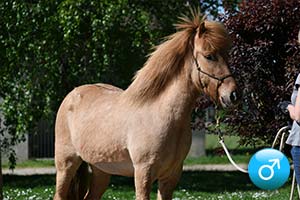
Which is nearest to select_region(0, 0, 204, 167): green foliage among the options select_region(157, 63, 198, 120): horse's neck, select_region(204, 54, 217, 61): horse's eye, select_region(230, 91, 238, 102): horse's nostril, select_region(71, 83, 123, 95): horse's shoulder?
select_region(71, 83, 123, 95): horse's shoulder

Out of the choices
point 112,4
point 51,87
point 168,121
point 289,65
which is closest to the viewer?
point 168,121

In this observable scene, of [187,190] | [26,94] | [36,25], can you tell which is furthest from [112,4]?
[187,190]

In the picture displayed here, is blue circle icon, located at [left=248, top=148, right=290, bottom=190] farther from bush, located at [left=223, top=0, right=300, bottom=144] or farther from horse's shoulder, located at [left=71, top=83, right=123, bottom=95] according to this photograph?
bush, located at [left=223, top=0, right=300, bottom=144]

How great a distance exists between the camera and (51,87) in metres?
11.0

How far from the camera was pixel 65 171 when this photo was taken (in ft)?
18.7

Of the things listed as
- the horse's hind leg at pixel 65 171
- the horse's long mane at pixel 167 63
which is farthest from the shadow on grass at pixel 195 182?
the horse's long mane at pixel 167 63

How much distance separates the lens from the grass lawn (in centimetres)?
911

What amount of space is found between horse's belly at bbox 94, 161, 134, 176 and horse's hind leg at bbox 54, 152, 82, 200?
0.41 m

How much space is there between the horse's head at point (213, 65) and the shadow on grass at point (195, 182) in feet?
19.5

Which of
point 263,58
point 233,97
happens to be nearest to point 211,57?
point 233,97

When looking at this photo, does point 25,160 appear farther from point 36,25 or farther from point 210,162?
point 36,25

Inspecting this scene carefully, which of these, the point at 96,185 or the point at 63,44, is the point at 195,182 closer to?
the point at 63,44

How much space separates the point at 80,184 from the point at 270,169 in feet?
6.17

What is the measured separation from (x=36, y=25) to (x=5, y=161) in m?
7.87
